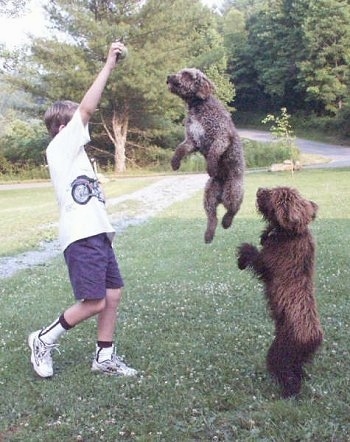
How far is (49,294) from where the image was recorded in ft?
25.3

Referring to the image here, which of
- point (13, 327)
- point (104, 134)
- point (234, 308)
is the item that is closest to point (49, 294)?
point (13, 327)

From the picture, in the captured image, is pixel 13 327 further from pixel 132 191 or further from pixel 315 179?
pixel 315 179

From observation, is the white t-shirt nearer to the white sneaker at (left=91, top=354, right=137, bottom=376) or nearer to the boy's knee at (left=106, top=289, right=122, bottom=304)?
the boy's knee at (left=106, top=289, right=122, bottom=304)

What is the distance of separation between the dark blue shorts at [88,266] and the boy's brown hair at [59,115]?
3.02 feet

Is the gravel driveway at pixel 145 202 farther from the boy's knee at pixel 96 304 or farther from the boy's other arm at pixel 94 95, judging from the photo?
the boy's knee at pixel 96 304

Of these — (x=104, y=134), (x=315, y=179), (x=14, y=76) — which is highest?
(x=14, y=76)

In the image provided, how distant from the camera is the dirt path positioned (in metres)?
10.6

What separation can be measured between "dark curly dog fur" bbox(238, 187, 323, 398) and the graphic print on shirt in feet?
4.10

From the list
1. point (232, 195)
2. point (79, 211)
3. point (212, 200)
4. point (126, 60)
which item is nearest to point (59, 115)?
point (79, 211)

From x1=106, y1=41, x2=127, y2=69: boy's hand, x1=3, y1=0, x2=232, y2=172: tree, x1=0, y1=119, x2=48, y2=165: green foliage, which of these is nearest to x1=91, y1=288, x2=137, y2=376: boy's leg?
x1=106, y1=41, x2=127, y2=69: boy's hand

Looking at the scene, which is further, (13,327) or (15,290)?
(15,290)

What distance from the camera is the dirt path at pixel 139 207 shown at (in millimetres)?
10578

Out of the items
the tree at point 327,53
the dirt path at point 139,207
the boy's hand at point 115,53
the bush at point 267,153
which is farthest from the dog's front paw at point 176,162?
the tree at point 327,53

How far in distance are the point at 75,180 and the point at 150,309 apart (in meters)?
2.64
